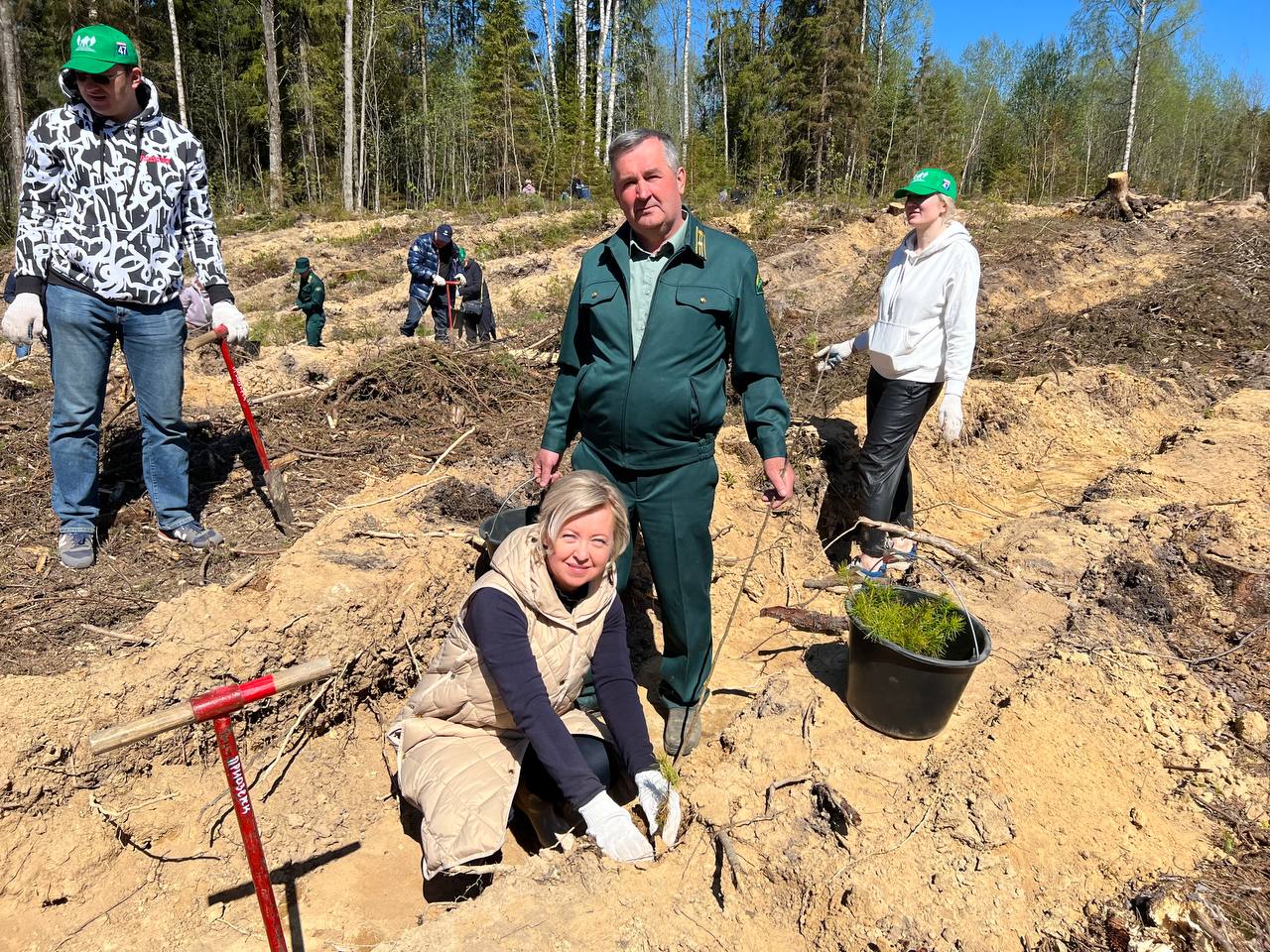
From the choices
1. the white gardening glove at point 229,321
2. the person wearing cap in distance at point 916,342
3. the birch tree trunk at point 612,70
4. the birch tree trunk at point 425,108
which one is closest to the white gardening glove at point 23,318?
the white gardening glove at point 229,321

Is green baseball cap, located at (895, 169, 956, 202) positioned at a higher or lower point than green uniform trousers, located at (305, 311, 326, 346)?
higher

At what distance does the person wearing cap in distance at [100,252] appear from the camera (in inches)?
115

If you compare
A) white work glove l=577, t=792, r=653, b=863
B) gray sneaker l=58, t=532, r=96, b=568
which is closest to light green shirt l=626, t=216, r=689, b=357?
white work glove l=577, t=792, r=653, b=863

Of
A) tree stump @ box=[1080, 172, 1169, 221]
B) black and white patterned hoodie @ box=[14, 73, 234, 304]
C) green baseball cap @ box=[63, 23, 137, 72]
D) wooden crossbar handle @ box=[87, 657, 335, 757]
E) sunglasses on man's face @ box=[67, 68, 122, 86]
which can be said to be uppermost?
tree stump @ box=[1080, 172, 1169, 221]

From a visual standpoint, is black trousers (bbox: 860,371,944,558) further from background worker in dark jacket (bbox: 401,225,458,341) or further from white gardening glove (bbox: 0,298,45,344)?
background worker in dark jacket (bbox: 401,225,458,341)

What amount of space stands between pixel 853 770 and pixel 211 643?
2323 mm

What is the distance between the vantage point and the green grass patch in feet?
8.78

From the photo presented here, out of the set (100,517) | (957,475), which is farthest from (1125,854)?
(100,517)

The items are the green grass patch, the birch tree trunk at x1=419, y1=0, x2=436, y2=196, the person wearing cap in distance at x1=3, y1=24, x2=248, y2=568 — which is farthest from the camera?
the birch tree trunk at x1=419, y1=0, x2=436, y2=196

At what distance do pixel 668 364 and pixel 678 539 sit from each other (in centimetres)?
59

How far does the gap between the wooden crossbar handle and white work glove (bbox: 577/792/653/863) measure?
2.91 feet

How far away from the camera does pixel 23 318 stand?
115 inches

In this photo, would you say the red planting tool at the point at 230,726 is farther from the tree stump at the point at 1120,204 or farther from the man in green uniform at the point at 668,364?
the tree stump at the point at 1120,204

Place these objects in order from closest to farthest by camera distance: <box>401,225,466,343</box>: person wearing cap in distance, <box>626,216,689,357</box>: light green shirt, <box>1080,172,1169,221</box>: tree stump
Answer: <box>626,216,689,357</box>: light green shirt → <box>401,225,466,343</box>: person wearing cap in distance → <box>1080,172,1169,221</box>: tree stump
